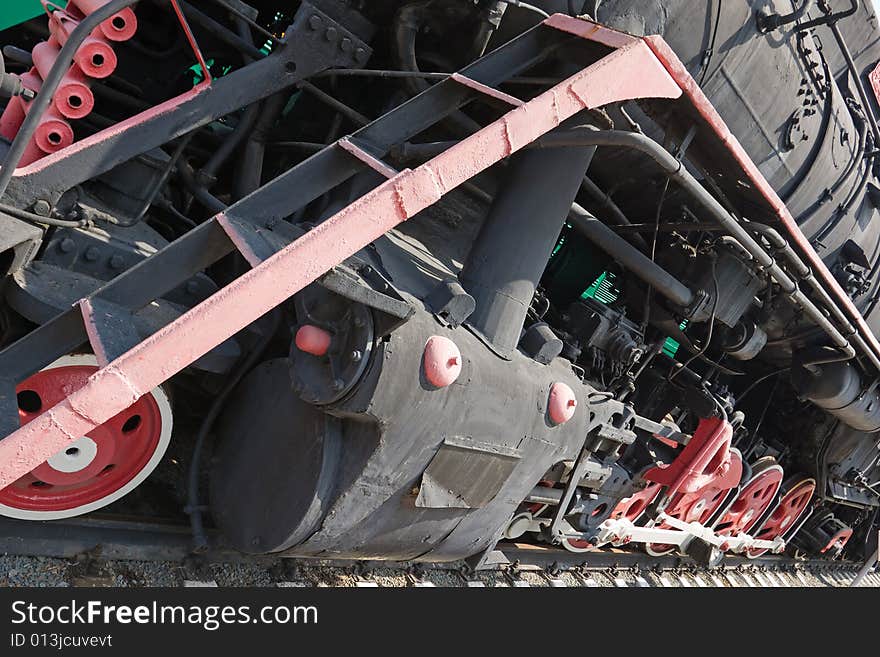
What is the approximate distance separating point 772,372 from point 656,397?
146 cm

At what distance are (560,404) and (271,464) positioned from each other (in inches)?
48.8

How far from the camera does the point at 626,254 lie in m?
3.94

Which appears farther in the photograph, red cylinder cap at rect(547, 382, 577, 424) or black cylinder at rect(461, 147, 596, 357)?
red cylinder cap at rect(547, 382, 577, 424)

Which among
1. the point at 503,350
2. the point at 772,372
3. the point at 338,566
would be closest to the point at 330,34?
the point at 503,350

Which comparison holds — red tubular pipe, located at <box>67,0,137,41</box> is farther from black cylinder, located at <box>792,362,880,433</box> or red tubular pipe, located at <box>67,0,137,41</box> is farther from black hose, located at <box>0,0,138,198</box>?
black cylinder, located at <box>792,362,880,433</box>

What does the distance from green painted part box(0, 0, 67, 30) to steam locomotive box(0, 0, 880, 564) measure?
10 cm

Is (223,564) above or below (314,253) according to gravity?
below

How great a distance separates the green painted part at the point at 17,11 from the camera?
2.59 m

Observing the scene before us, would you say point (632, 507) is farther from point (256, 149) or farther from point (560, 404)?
point (256, 149)

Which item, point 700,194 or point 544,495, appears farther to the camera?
point 544,495

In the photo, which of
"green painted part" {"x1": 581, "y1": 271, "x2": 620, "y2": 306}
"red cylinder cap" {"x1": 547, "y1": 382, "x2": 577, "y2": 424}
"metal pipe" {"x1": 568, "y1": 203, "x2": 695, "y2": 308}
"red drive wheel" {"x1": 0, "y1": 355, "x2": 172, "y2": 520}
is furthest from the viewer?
"green painted part" {"x1": 581, "y1": 271, "x2": 620, "y2": 306}

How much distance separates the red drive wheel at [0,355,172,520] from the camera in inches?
96.4

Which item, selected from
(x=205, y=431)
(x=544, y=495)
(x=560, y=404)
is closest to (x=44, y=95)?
(x=205, y=431)

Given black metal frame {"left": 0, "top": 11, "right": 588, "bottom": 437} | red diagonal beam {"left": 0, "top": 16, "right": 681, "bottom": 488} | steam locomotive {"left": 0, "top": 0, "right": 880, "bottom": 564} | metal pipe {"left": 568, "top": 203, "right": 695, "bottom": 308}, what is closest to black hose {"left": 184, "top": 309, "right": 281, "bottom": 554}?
steam locomotive {"left": 0, "top": 0, "right": 880, "bottom": 564}
